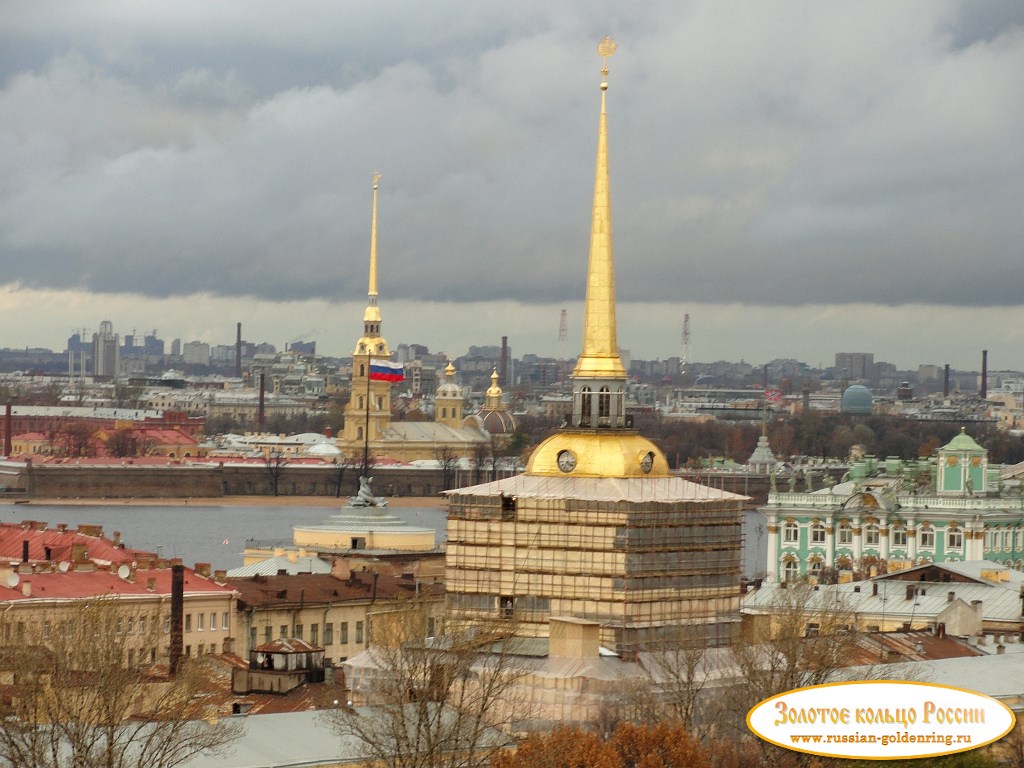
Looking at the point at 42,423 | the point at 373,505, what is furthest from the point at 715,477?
the point at 42,423

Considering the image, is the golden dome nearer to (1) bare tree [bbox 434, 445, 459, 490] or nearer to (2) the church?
(1) bare tree [bbox 434, 445, 459, 490]

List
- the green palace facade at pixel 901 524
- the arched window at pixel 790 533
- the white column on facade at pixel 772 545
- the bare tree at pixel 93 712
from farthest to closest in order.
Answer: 1. the arched window at pixel 790 533
2. the white column on facade at pixel 772 545
3. the green palace facade at pixel 901 524
4. the bare tree at pixel 93 712

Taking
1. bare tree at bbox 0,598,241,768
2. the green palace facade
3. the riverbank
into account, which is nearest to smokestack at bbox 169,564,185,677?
bare tree at bbox 0,598,241,768

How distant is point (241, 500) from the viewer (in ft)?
441

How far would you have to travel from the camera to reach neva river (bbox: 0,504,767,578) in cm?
7712

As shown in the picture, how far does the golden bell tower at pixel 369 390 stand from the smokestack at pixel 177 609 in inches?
4033

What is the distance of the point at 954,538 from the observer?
6819 centimetres

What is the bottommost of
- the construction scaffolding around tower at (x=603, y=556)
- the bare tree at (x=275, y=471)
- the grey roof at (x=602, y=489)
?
the bare tree at (x=275, y=471)

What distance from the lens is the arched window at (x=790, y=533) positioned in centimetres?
6981

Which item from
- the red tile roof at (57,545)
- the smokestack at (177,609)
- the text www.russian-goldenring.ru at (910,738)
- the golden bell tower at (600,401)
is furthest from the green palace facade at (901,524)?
the text www.russian-goldenring.ru at (910,738)

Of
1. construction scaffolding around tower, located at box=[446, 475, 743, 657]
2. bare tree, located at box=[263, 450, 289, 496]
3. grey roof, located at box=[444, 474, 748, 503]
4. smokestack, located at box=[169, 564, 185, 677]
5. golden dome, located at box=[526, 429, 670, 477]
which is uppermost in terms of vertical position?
golden dome, located at box=[526, 429, 670, 477]

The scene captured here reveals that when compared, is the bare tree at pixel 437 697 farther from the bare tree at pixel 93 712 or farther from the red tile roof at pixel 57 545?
the red tile roof at pixel 57 545

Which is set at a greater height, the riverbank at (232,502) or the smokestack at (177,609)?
the smokestack at (177,609)

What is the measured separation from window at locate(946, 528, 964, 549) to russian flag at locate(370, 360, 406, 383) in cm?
8496
